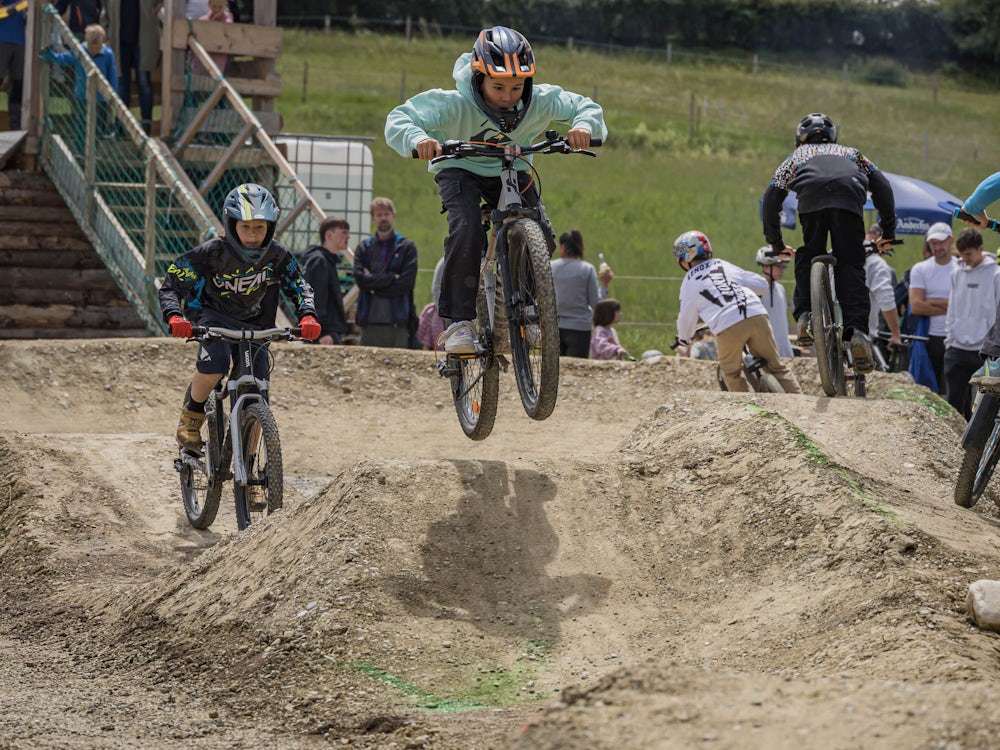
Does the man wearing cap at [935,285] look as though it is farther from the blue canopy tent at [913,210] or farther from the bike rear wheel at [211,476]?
the bike rear wheel at [211,476]

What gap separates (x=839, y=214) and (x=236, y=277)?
4132 millimetres

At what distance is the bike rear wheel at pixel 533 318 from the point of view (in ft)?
21.6

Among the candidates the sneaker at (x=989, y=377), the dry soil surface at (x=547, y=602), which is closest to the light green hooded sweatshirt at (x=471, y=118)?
the dry soil surface at (x=547, y=602)

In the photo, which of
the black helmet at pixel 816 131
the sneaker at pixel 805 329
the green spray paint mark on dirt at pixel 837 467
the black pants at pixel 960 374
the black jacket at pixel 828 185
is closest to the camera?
the green spray paint mark on dirt at pixel 837 467

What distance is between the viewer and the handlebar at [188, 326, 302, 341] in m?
7.68

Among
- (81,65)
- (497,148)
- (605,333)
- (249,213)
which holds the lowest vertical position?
(605,333)

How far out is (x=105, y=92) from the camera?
1314 cm

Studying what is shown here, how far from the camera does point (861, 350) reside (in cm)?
946

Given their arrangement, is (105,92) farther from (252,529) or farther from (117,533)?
(252,529)

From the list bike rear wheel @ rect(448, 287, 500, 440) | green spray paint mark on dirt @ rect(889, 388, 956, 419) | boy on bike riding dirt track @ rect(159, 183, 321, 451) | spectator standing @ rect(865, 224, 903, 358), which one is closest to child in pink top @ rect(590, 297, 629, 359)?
spectator standing @ rect(865, 224, 903, 358)

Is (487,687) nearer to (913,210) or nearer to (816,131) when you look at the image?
(816,131)

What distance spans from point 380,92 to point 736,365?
32551 millimetres

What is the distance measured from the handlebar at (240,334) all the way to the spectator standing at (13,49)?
314 inches

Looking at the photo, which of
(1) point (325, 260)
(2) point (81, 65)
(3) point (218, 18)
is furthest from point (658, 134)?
(1) point (325, 260)
